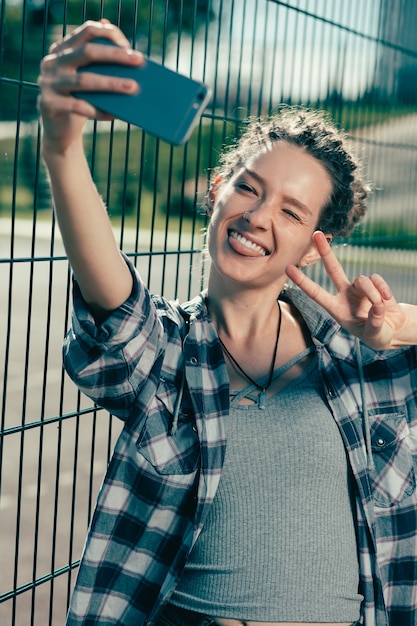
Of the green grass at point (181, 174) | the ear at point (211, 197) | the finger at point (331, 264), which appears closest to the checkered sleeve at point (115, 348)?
the finger at point (331, 264)

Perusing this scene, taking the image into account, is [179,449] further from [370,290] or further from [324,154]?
[324,154]

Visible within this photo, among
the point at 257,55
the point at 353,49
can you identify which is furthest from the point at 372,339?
the point at 353,49

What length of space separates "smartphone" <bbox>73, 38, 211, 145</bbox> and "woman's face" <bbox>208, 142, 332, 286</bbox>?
0.56 metres

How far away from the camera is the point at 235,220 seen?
5.26 ft

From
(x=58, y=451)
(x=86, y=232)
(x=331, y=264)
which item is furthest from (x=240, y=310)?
(x=58, y=451)

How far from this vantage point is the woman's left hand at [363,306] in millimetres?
1448

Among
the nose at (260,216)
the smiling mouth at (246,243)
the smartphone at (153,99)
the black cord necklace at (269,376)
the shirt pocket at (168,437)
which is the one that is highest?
the smartphone at (153,99)

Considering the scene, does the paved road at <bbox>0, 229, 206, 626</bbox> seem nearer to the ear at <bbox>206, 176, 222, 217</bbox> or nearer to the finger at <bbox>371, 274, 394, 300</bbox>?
the ear at <bbox>206, 176, 222, 217</bbox>

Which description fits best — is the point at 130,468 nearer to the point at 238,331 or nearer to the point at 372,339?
the point at 238,331

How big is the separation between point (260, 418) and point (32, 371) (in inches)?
179

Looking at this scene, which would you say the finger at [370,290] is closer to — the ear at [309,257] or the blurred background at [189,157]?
the ear at [309,257]

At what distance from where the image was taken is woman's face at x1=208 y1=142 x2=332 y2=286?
62.0 inches

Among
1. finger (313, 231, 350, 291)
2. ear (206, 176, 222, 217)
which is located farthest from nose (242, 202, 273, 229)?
ear (206, 176, 222, 217)

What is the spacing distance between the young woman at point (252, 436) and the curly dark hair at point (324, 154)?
4 cm
